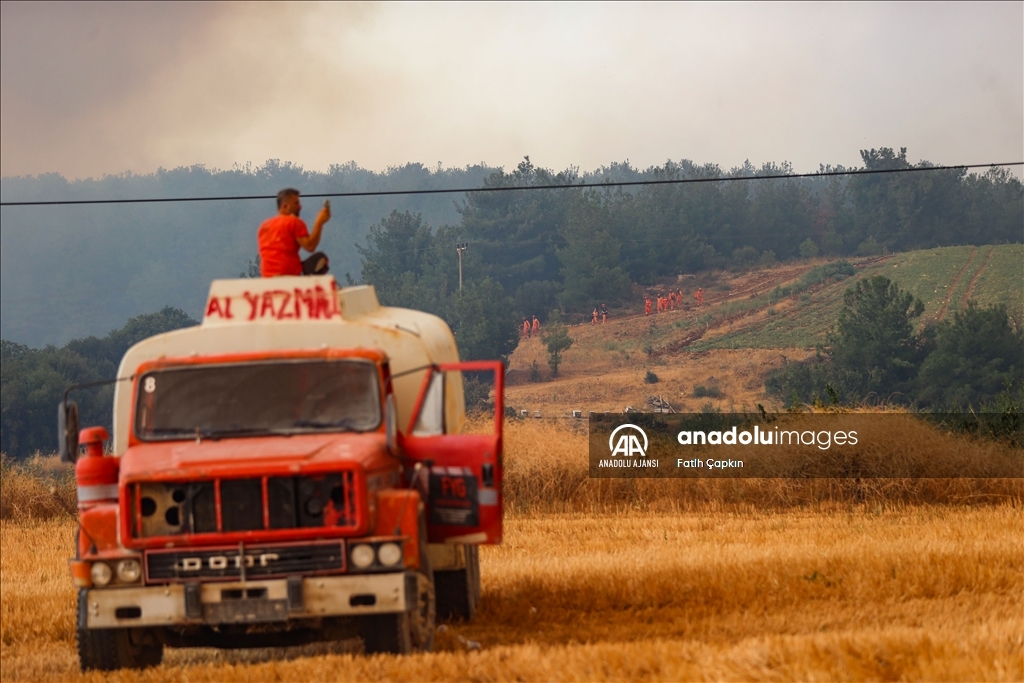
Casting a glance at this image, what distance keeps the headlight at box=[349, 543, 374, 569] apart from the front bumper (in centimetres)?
9

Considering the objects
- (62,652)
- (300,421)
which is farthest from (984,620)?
(62,652)

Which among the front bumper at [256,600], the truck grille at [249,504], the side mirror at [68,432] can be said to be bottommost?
the front bumper at [256,600]

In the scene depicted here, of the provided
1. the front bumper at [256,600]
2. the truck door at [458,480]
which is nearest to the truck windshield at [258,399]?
the truck door at [458,480]

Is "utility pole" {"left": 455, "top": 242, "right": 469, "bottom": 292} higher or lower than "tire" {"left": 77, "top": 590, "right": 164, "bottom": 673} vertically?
higher

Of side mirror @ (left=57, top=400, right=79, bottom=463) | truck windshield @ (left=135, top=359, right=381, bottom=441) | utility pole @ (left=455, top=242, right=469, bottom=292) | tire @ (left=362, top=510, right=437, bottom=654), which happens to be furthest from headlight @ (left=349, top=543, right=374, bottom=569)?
utility pole @ (left=455, top=242, right=469, bottom=292)

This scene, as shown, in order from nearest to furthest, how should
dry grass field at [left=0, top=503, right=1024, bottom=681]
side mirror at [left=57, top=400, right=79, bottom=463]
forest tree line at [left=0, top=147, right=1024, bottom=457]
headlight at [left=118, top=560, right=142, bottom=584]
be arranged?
dry grass field at [left=0, top=503, right=1024, bottom=681] < headlight at [left=118, top=560, right=142, bottom=584] < side mirror at [left=57, top=400, right=79, bottom=463] < forest tree line at [left=0, top=147, right=1024, bottom=457]

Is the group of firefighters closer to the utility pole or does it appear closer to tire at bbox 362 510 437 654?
the utility pole

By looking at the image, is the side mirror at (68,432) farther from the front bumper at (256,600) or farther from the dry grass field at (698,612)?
the dry grass field at (698,612)

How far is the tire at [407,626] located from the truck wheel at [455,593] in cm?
223

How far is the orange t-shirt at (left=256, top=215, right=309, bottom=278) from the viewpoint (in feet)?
41.5

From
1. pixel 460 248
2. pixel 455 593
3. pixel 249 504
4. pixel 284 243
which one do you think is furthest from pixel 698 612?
pixel 460 248

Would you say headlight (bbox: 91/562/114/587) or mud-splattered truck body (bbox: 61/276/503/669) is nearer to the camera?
mud-splattered truck body (bbox: 61/276/503/669)

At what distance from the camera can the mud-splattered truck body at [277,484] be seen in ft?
32.9

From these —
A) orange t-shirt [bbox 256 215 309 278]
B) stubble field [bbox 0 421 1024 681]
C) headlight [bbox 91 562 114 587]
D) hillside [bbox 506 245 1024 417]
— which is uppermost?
orange t-shirt [bbox 256 215 309 278]
